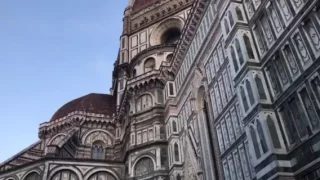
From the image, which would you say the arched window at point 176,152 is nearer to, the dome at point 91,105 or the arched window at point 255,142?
the arched window at point 255,142

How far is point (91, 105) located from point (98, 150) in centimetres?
576

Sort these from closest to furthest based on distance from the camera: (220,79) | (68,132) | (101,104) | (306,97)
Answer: (306,97)
(220,79)
(68,132)
(101,104)

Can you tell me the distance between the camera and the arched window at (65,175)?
23.4 m

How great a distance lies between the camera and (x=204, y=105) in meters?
19.5

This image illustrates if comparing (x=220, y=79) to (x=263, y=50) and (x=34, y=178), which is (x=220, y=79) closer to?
(x=263, y=50)

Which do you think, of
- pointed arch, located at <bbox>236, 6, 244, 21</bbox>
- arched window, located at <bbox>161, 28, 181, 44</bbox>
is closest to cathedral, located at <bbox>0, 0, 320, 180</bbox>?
pointed arch, located at <bbox>236, 6, 244, 21</bbox>

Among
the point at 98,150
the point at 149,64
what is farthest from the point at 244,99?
the point at 98,150

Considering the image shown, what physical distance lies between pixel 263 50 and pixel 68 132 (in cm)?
2229


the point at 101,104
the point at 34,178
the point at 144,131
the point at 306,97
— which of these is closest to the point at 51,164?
the point at 34,178

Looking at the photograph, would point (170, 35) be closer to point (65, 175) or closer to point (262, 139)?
point (65, 175)

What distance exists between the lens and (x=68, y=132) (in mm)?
30781

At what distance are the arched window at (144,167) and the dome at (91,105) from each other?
12038 millimetres

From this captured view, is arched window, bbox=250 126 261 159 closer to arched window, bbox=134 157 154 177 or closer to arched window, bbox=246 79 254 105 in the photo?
arched window, bbox=246 79 254 105

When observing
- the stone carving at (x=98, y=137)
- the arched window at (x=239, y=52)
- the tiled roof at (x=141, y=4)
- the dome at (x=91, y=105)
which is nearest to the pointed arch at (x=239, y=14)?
the arched window at (x=239, y=52)
